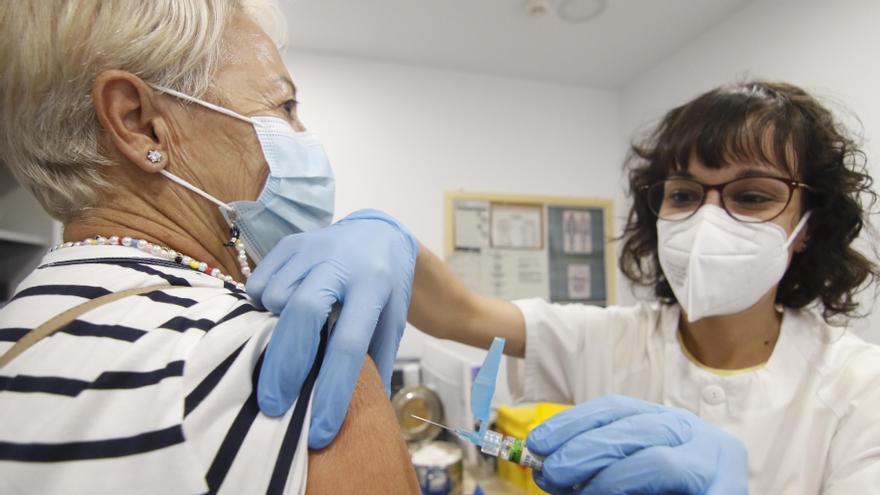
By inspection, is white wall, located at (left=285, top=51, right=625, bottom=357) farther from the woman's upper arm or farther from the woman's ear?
the woman's upper arm

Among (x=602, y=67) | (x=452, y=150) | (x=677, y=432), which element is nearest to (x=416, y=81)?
(x=452, y=150)

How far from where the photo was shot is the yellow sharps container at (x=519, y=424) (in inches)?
60.7

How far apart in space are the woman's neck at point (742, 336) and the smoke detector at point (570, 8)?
1.51 m

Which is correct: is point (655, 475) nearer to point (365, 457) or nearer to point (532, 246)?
point (365, 457)

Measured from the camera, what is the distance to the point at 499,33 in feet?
7.28

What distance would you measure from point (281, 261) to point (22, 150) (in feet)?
1.22

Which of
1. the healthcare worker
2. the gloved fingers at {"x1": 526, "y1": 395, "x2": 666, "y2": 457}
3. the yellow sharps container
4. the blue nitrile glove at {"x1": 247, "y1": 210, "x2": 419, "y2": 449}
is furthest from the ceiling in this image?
the gloved fingers at {"x1": 526, "y1": 395, "x2": 666, "y2": 457}

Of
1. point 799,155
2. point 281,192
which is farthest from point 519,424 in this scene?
point 281,192

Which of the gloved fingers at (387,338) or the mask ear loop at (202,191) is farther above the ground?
the mask ear loop at (202,191)

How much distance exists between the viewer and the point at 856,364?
0.91 meters

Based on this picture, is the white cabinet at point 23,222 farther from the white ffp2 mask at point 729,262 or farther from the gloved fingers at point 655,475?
the white ffp2 mask at point 729,262

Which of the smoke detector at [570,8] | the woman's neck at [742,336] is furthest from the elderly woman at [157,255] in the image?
the smoke detector at [570,8]

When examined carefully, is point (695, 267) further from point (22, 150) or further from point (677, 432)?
point (22, 150)

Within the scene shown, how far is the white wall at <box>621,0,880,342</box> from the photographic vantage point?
5.32 feet
